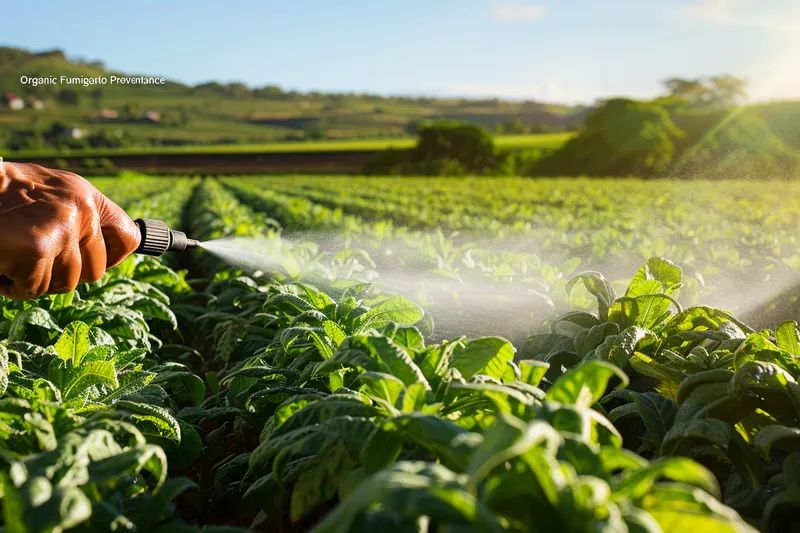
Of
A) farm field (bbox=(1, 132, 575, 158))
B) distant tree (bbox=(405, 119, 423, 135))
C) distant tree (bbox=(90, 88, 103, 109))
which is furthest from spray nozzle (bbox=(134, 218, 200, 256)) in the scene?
distant tree (bbox=(90, 88, 103, 109))

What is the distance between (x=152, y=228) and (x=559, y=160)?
241ft

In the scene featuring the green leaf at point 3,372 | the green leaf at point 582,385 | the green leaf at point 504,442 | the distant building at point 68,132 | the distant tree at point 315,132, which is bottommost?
the distant building at point 68,132

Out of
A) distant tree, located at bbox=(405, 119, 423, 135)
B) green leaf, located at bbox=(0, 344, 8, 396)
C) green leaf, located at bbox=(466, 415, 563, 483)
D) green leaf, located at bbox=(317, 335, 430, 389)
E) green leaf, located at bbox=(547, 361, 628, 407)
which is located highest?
green leaf, located at bbox=(466, 415, 563, 483)

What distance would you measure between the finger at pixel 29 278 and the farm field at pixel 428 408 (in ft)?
0.89

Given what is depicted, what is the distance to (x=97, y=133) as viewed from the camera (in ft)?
350

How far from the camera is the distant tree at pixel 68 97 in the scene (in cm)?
13488

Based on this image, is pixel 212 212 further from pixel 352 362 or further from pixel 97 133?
pixel 97 133

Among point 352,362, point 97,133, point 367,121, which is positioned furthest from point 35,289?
point 367,121

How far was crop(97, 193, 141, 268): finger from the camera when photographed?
2785 mm

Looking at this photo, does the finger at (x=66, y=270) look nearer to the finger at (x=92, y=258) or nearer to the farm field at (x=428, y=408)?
the finger at (x=92, y=258)

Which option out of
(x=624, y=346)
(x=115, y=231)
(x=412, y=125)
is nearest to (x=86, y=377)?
(x=115, y=231)

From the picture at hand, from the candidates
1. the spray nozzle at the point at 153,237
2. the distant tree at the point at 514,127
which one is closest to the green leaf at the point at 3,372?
the spray nozzle at the point at 153,237

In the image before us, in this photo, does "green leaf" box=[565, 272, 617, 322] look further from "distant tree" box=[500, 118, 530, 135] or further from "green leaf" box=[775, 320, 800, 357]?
"distant tree" box=[500, 118, 530, 135]

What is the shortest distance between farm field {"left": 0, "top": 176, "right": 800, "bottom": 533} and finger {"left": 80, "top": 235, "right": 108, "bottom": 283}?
0.26 metres
